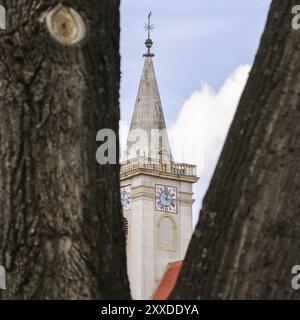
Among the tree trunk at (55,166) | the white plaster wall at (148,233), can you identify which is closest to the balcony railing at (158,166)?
the white plaster wall at (148,233)

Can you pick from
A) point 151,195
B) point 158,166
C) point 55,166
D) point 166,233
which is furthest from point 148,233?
point 55,166

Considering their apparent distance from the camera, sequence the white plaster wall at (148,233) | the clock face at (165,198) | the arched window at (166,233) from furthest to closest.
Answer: the arched window at (166,233)
the clock face at (165,198)
the white plaster wall at (148,233)

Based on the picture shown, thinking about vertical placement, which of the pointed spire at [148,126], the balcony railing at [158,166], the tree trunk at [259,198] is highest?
the pointed spire at [148,126]

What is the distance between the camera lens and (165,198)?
42.4 meters

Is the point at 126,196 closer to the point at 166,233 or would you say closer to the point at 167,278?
the point at 166,233

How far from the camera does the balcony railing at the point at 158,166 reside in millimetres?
41438

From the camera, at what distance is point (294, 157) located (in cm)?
330

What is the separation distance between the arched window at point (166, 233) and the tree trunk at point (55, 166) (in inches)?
1531

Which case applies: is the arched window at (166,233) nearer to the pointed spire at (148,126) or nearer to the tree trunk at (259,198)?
the pointed spire at (148,126)

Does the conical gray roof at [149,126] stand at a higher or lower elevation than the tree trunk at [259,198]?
higher

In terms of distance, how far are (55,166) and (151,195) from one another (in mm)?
38839

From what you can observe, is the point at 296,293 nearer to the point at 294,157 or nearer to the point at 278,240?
the point at 278,240

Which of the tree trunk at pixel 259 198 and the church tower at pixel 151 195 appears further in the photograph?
Result: the church tower at pixel 151 195

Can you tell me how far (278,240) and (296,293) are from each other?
178 mm
